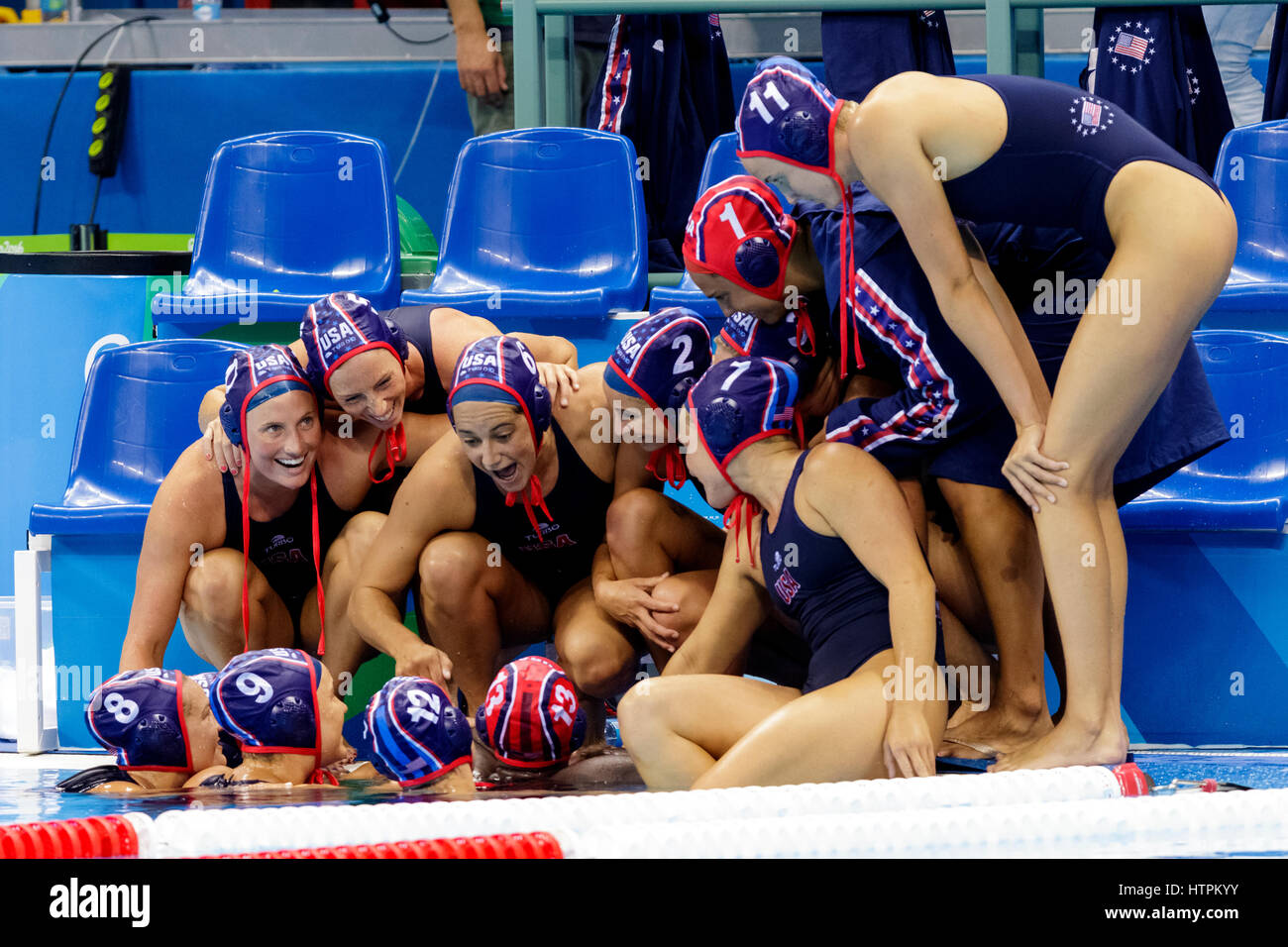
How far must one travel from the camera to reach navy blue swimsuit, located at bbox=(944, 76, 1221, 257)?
2.83m

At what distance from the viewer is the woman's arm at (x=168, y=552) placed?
3.47 m

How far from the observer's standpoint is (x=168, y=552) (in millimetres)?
3494

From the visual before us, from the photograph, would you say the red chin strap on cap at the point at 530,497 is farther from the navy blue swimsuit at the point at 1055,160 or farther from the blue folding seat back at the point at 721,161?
the blue folding seat back at the point at 721,161

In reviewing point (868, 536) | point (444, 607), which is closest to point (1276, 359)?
point (868, 536)

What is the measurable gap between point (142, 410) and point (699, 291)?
5.13 feet

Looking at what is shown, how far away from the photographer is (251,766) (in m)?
3.04

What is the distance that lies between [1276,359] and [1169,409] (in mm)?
761

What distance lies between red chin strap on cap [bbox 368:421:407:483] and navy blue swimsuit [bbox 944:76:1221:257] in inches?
57.0

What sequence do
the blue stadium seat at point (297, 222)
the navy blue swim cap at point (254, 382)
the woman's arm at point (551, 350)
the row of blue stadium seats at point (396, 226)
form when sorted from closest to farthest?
the navy blue swim cap at point (254, 382) → the woman's arm at point (551, 350) → the row of blue stadium seats at point (396, 226) → the blue stadium seat at point (297, 222)

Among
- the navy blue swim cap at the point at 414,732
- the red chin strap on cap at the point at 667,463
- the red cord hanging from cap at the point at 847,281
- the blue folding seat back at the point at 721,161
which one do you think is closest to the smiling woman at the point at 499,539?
the red chin strap on cap at the point at 667,463

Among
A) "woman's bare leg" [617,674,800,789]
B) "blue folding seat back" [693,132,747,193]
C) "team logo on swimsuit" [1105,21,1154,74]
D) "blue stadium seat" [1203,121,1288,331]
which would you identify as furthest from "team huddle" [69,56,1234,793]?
"team logo on swimsuit" [1105,21,1154,74]

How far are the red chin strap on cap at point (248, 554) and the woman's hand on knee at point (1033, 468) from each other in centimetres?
164

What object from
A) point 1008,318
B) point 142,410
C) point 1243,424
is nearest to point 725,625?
point 1008,318

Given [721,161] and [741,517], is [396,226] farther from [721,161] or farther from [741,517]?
[741,517]
